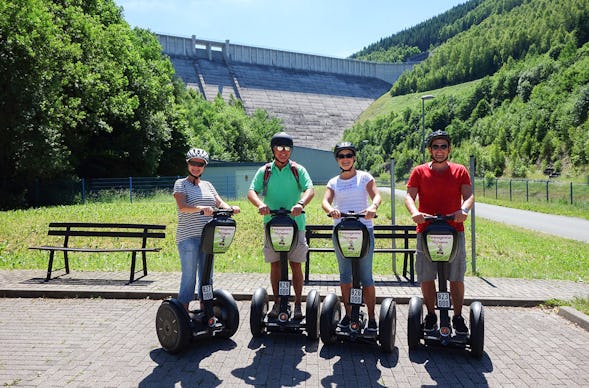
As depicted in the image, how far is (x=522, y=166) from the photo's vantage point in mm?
40469

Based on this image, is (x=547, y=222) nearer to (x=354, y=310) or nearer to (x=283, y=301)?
(x=354, y=310)

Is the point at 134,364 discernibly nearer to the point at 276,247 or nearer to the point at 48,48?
the point at 276,247

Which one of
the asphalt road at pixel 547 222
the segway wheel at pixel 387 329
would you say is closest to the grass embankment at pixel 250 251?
the asphalt road at pixel 547 222

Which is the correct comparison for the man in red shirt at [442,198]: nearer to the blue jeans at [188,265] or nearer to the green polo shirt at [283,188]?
the green polo shirt at [283,188]

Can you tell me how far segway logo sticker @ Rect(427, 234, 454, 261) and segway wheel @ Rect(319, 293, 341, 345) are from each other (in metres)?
1.17

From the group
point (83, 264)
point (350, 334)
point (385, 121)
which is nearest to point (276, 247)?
point (350, 334)

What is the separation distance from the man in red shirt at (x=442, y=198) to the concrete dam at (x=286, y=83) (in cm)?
8073

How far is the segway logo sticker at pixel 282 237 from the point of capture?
16.3 feet

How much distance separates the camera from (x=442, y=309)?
4766mm

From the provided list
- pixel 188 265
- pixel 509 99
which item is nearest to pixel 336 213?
pixel 188 265

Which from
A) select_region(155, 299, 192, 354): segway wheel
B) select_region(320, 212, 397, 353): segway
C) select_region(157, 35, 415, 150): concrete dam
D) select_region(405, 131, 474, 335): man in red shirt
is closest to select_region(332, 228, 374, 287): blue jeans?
select_region(320, 212, 397, 353): segway

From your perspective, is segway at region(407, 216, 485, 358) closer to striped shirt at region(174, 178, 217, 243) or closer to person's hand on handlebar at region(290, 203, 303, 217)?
person's hand on handlebar at region(290, 203, 303, 217)

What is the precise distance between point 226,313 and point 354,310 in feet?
4.69

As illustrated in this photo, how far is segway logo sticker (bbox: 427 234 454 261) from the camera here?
4.54 m
